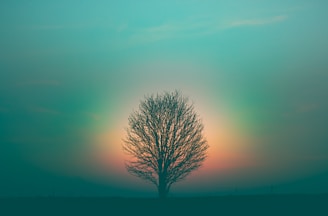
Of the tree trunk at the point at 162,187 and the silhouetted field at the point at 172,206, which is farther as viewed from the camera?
the tree trunk at the point at 162,187

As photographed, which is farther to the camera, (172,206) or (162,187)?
(162,187)

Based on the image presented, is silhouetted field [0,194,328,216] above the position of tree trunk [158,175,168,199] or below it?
below

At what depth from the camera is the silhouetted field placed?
35406 millimetres

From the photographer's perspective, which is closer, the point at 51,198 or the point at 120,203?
the point at 120,203

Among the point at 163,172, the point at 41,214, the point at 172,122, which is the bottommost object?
the point at 41,214

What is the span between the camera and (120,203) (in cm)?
3812

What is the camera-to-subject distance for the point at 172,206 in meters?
37.0

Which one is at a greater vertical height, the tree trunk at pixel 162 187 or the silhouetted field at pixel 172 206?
the tree trunk at pixel 162 187

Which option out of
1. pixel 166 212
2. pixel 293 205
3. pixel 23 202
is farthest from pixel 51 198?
pixel 293 205

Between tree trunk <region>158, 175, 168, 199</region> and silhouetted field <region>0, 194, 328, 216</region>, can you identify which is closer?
silhouetted field <region>0, 194, 328, 216</region>

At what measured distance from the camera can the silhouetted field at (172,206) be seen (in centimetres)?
3541

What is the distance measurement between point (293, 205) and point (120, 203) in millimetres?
12629

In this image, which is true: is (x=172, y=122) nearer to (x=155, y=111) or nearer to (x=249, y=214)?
(x=155, y=111)

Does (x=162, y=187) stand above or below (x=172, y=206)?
above
